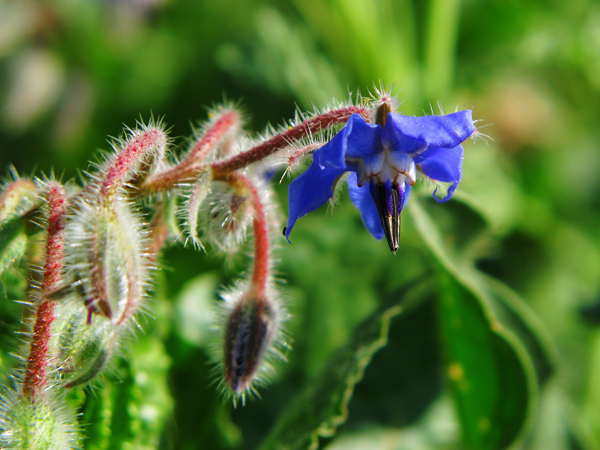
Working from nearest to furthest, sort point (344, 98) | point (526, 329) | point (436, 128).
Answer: point (436, 128), point (526, 329), point (344, 98)

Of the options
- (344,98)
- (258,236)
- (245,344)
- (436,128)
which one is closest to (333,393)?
A: (245,344)

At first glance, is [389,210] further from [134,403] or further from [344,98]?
[344,98]

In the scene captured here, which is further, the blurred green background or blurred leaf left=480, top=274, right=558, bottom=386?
the blurred green background

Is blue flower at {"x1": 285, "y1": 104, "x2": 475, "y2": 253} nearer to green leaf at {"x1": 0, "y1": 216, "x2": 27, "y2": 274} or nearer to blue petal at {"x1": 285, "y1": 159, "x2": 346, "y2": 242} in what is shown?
blue petal at {"x1": 285, "y1": 159, "x2": 346, "y2": 242}

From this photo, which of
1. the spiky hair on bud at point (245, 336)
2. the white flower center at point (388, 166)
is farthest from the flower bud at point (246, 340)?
the white flower center at point (388, 166)

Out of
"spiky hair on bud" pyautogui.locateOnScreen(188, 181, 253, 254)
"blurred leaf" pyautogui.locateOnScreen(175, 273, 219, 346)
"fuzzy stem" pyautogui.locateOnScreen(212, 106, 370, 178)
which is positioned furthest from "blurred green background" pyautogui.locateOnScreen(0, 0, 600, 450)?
"fuzzy stem" pyautogui.locateOnScreen(212, 106, 370, 178)

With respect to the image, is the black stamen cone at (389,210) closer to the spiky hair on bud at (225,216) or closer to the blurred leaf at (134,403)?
the spiky hair on bud at (225,216)
